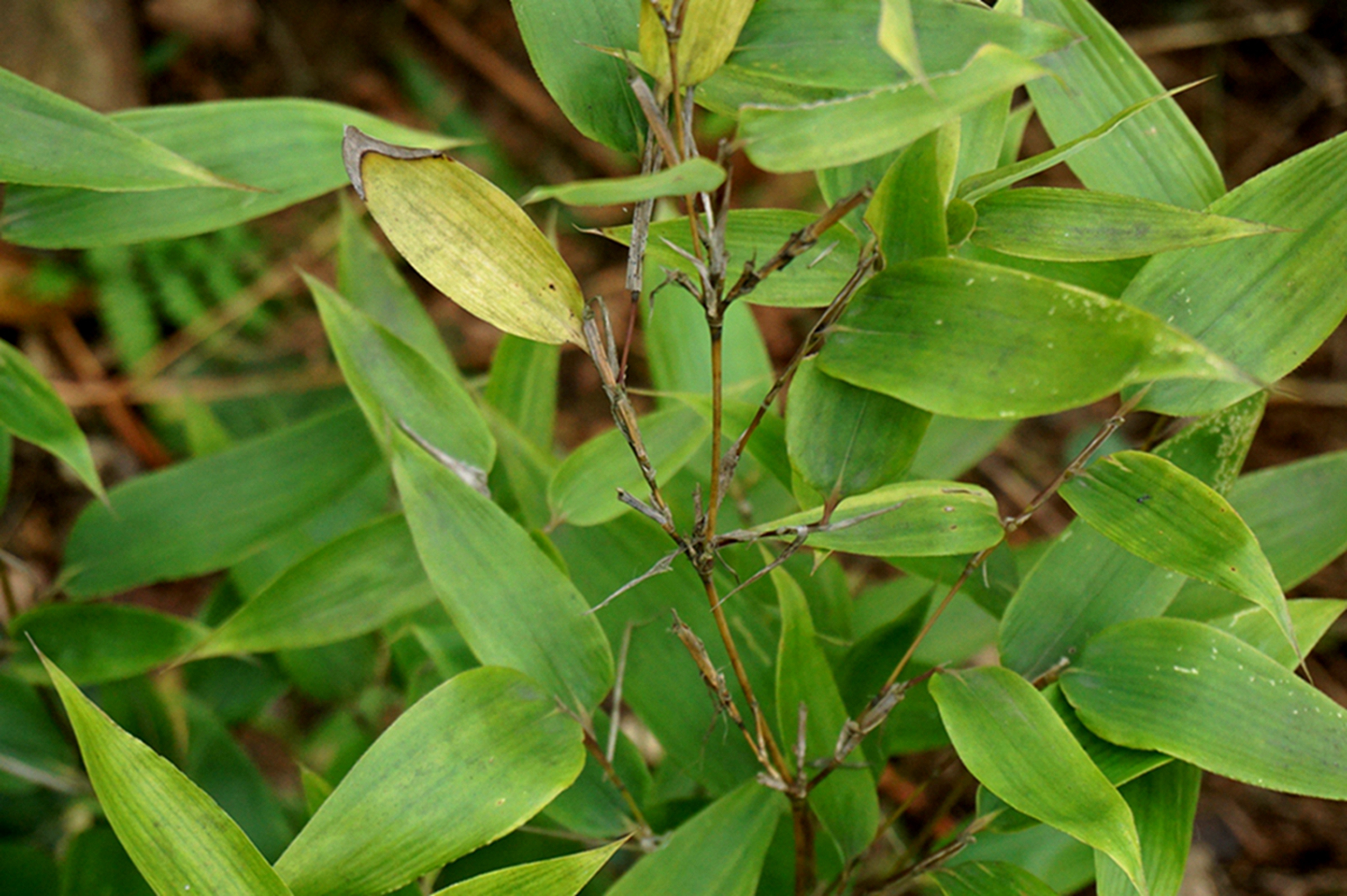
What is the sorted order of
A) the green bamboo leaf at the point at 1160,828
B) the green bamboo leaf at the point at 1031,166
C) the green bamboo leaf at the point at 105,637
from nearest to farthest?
the green bamboo leaf at the point at 1031,166 → the green bamboo leaf at the point at 1160,828 → the green bamboo leaf at the point at 105,637

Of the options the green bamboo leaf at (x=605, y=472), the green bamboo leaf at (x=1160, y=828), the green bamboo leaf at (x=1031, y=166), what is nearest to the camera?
the green bamboo leaf at (x=1031, y=166)

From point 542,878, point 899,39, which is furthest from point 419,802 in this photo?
point 899,39

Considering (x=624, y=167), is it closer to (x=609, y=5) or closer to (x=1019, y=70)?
(x=609, y=5)

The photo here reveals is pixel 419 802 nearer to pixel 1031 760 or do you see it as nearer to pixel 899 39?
pixel 1031 760

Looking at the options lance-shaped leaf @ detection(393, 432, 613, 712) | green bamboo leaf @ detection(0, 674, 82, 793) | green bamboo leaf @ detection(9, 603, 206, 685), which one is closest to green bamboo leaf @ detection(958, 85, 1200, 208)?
lance-shaped leaf @ detection(393, 432, 613, 712)

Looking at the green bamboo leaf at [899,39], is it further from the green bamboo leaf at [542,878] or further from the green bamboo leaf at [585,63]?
the green bamboo leaf at [542,878]

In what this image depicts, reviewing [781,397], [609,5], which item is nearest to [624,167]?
[781,397]

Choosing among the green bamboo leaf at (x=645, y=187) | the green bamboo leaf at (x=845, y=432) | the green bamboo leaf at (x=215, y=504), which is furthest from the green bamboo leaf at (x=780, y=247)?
the green bamboo leaf at (x=215, y=504)

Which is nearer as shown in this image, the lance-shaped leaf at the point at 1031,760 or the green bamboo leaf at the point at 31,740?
the lance-shaped leaf at the point at 1031,760
